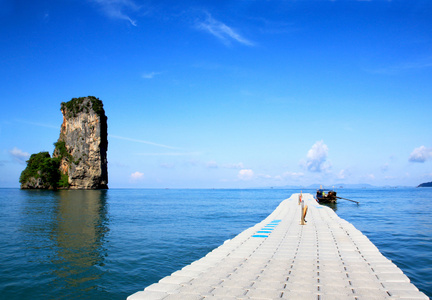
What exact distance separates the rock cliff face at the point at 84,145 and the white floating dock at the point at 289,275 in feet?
397

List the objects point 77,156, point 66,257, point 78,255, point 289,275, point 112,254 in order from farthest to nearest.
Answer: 1. point 77,156
2. point 112,254
3. point 78,255
4. point 66,257
5. point 289,275

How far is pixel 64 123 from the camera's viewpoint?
134 m

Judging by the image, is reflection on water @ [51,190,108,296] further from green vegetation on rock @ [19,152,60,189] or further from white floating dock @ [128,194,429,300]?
green vegetation on rock @ [19,152,60,189]

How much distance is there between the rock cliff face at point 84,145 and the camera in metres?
122

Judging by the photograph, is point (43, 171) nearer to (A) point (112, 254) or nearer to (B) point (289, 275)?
(A) point (112, 254)

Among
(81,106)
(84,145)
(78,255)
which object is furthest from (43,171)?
(78,255)

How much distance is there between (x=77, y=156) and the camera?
12225 cm

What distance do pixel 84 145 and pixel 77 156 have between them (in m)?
5.38

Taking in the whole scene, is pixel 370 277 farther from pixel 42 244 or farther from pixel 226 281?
pixel 42 244

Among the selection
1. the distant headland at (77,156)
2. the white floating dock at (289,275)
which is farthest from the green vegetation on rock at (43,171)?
the white floating dock at (289,275)

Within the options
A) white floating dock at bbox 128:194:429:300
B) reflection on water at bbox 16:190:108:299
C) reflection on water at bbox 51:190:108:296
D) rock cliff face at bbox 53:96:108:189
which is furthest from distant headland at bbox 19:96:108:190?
white floating dock at bbox 128:194:429:300

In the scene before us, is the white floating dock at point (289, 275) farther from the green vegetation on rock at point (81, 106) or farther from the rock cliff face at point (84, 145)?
the green vegetation on rock at point (81, 106)

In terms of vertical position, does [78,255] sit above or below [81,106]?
below

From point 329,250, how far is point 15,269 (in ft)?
44.6
